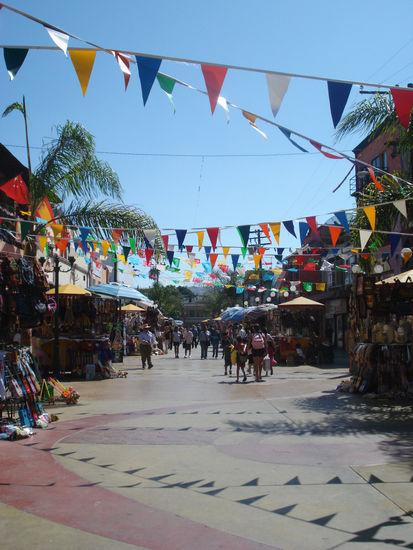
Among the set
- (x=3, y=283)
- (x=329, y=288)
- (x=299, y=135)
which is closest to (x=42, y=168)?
(x=3, y=283)

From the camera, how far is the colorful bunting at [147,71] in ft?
20.7

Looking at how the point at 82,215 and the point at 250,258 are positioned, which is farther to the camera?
the point at 250,258

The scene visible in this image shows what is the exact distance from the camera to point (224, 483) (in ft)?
19.1

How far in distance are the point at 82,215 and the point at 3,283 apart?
25.4 feet

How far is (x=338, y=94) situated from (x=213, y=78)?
1509mm

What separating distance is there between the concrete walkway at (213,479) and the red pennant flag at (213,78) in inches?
169

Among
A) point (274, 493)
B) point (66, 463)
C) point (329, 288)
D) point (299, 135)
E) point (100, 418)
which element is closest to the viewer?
point (274, 493)

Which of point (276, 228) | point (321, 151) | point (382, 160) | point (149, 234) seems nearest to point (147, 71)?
point (321, 151)

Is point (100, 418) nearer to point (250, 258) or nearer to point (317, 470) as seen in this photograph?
point (317, 470)

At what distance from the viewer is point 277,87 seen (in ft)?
21.3

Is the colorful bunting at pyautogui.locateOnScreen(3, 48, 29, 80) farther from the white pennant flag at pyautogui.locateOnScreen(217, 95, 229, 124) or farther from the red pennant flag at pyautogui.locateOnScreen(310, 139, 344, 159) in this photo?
the red pennant flag at pyautogui.locateOnScreen(310, 139, 344, 159)

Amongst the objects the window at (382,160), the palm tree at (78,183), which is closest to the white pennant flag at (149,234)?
the palm tree at (78,183)

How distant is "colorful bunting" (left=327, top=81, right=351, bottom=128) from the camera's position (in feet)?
21.8

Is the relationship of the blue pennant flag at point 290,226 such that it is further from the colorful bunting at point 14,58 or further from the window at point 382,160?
the window at point 382,160
